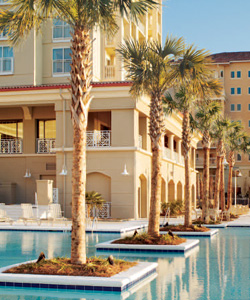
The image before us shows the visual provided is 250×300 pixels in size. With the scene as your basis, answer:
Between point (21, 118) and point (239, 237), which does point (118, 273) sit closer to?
point (239, 237)

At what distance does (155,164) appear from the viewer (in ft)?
53.6

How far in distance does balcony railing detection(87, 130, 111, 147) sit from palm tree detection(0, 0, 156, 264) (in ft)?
55.5

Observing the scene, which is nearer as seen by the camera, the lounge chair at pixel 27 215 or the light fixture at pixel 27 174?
the lounge chair at pixel 27 215

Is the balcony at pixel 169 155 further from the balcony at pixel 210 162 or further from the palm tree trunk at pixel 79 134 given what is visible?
the balcony at pixel 210 162

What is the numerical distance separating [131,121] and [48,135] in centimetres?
736

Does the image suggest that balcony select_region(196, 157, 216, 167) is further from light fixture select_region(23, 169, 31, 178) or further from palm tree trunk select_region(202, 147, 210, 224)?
palm tree trunk select_region(202, 147, 210, 224)

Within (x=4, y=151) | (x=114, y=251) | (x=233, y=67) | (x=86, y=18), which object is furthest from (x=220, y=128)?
(x=233, y=67)

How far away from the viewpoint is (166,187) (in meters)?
36.7

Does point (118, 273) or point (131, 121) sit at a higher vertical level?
point (131, 121)

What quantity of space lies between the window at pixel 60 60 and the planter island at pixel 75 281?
25410 millimetres

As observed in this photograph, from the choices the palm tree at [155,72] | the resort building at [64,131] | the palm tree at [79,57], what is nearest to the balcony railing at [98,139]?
the resort building at [64,131]

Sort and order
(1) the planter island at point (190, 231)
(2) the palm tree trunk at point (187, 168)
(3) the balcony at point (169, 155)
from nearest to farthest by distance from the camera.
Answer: (1) the planter island at point (190, 231) → (2) the palm tree trunk at point (187, 168) → (3) the balcony at point (169, 155)

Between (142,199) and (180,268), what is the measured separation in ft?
62.0

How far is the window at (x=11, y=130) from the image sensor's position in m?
33.6
